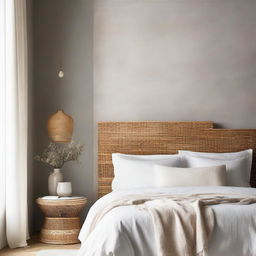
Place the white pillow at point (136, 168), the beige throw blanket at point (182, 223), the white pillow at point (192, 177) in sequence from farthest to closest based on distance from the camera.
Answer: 1. the white pillow at point (136, 168)
2. the white pillow at point (192, 177)
3. the beige throw blanket at point (182, 223)

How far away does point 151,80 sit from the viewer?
677cm

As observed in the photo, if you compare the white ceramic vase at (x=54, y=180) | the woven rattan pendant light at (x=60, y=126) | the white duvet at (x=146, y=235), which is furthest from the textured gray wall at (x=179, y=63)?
the white duvet at (x=146, y=235)

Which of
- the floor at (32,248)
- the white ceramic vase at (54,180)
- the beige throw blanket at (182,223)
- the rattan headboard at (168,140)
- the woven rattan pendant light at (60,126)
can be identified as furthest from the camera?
the rattan headboard at (168,140)

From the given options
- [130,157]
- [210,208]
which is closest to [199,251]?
[210,208]

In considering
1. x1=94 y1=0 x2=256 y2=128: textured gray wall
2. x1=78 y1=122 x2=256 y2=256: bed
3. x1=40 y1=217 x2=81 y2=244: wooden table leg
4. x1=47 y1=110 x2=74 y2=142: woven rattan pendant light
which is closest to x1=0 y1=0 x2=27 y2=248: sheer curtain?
x1=40 y1=217 x2=81 y2=244: wooden table leg

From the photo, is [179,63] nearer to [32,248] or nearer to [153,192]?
[153,192]

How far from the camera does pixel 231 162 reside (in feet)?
20.4

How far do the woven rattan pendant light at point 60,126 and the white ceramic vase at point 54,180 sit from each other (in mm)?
386

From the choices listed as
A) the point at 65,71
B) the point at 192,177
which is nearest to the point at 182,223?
the point at 192,177

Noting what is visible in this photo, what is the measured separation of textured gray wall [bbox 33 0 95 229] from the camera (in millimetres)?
6766

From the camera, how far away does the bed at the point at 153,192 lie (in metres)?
4.12

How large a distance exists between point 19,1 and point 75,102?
135 cm

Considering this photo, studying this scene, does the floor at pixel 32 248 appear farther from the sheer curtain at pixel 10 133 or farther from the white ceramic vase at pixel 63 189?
the white ceramic vase at pixel 63 189

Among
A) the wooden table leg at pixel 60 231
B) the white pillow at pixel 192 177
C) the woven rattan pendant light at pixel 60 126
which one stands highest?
the woven rattan pendant light at pixel 60 126
